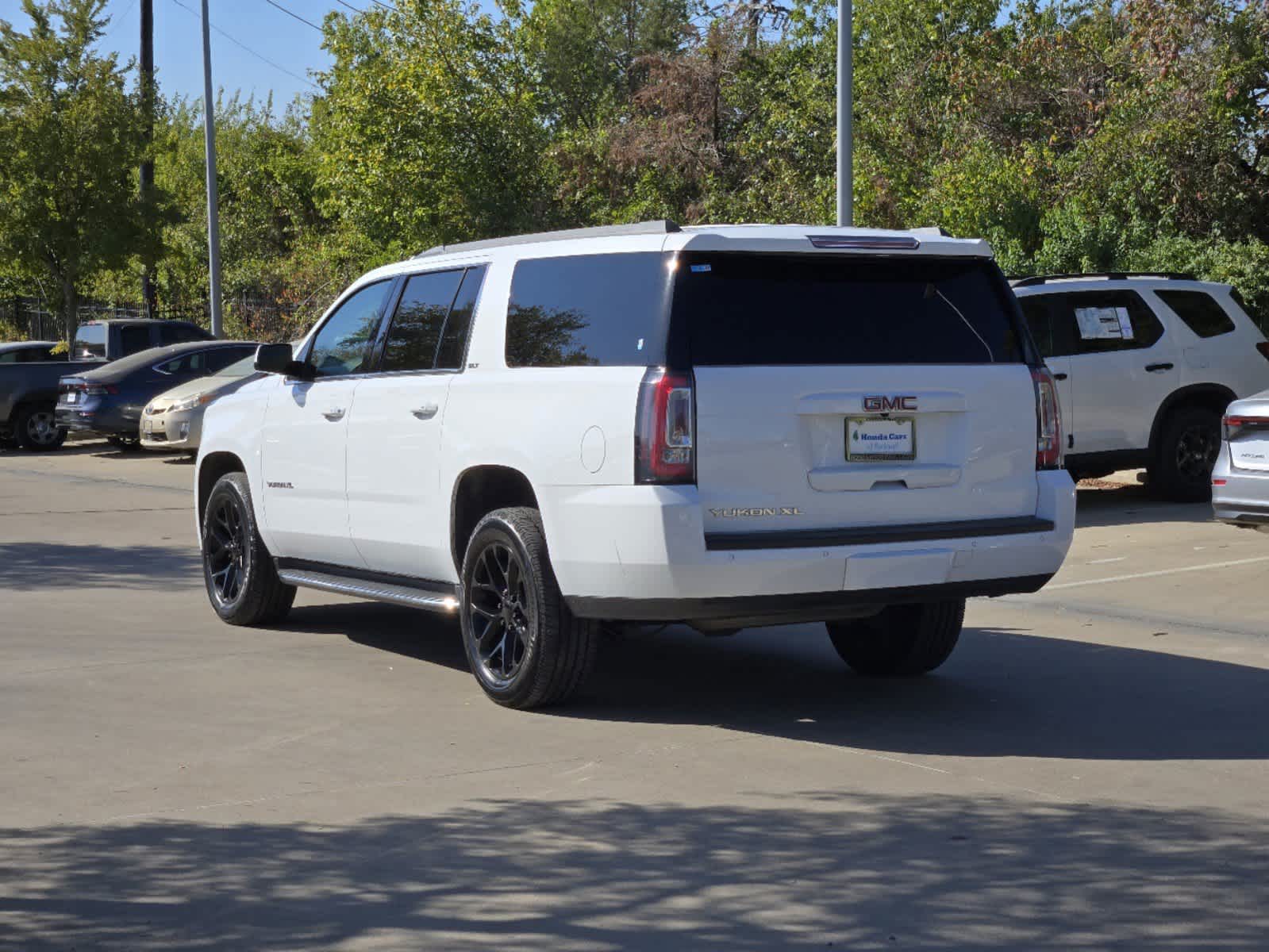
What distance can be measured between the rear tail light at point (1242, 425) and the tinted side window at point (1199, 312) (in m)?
4.85

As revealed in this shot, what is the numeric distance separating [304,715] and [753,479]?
2178 mm

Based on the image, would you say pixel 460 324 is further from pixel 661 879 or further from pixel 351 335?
pixel 661 879

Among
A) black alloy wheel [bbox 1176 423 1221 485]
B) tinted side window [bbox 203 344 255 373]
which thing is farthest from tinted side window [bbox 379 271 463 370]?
tinted side window [bbox 203 344 255 373]

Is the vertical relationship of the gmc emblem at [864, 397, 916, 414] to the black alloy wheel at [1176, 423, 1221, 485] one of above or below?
above

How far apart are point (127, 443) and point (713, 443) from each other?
20.0 m

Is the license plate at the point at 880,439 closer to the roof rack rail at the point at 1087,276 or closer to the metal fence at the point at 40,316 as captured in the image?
the roof rack rail at the point at 1087,276

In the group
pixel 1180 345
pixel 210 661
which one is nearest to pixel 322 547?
pixel 210 661

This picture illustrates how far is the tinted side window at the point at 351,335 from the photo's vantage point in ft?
28.7

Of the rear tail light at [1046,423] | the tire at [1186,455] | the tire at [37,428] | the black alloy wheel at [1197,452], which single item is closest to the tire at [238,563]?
the rear tail light at [1046,423]

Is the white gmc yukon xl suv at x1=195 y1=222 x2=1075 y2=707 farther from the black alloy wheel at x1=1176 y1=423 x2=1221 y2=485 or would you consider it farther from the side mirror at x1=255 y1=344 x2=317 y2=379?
the black alloy wheel at x1=1176 y1=423 x2=1221 y2=485

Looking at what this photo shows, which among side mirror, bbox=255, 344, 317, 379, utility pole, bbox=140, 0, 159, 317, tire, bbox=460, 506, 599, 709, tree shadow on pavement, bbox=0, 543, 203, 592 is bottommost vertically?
tree shadow on pavement, bbox=0, 543, 203, 592

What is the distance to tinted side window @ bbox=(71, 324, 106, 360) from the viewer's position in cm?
2777

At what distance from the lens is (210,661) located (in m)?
8.73

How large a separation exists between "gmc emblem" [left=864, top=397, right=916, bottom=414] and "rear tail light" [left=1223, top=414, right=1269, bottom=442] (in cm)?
423
